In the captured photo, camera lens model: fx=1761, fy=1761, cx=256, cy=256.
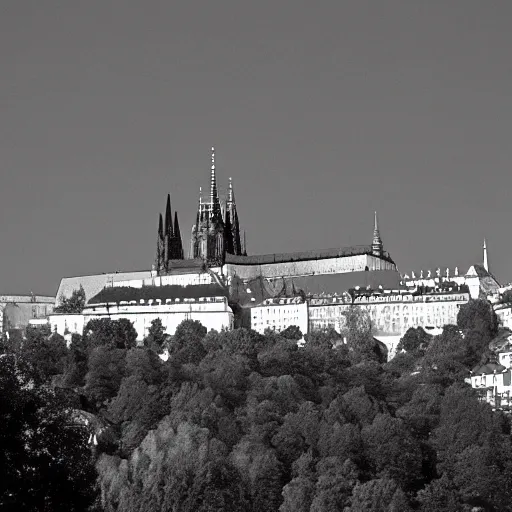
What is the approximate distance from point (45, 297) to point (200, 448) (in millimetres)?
106835

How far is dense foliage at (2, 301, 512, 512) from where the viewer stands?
55.3 meters

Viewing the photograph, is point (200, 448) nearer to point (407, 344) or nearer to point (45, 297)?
point (407, 344)

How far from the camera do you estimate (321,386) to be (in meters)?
96.2

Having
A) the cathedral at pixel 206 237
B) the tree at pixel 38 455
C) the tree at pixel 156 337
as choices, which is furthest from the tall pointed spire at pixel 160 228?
the tree at pixel 38 455

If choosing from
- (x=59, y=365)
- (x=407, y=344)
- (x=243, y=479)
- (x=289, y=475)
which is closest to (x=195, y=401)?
(x=289, y=475)

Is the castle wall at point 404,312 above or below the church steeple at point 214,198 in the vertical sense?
below

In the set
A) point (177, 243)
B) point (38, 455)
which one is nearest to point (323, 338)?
point (177, 243)

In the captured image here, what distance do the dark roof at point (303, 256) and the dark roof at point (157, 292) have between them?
30.4ft

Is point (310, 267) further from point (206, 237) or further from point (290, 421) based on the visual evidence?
point (290, 421)

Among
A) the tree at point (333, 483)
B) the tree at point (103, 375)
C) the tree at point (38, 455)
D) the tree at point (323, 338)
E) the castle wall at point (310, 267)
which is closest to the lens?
the tree at point (38, 455)

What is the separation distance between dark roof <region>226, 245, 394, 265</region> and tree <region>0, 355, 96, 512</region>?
357ft

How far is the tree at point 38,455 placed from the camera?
124 ft

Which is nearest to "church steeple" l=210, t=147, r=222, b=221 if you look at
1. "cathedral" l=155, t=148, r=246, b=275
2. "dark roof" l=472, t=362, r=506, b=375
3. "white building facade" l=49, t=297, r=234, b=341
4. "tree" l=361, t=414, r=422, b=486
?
"cathedral" l=155, t=148, r=246, b=275

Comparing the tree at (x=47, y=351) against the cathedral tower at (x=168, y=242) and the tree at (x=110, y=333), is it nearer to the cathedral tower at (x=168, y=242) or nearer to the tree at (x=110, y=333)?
the tree at (x=110, y=333)
